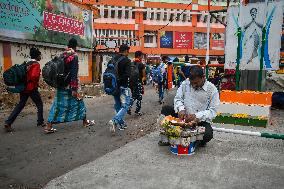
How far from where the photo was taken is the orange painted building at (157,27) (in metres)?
41.7

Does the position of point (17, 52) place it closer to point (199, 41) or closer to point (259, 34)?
point (259, 34)

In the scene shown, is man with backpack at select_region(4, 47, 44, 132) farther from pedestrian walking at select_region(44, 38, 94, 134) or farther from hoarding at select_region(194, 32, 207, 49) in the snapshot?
hoarding at select_region(194, 32, 207, 49)

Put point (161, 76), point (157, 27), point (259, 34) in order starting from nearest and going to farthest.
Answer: point (259, 34) < point (161, 76) < point (157, 27)

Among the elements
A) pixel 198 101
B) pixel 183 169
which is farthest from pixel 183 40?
pixel 183 169

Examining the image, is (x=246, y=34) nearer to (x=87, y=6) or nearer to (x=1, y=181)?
(x=1, y=181)

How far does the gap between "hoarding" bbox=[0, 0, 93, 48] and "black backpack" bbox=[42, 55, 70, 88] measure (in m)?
5.00

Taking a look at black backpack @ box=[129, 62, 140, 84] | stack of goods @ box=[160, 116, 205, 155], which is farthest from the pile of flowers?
black backpack @ box=[129, 62, 140, 84]

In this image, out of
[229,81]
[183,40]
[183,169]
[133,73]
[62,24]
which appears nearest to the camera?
[183,169]

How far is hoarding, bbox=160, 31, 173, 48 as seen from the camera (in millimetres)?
43375

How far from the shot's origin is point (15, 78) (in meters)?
6.47

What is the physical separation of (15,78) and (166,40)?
126 ft

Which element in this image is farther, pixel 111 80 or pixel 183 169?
pixel 111 80

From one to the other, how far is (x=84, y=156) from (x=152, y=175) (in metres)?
1.43

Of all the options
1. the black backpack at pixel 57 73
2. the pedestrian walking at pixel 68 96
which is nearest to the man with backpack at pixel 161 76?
the pedestrian walking at pixel 68 96
